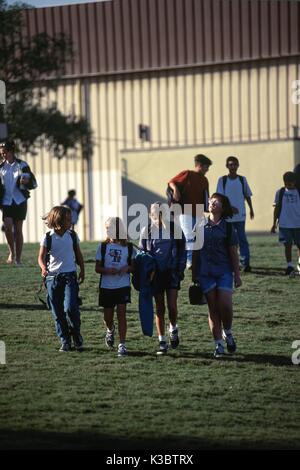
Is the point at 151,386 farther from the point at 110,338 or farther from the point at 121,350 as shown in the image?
the point at 110,338

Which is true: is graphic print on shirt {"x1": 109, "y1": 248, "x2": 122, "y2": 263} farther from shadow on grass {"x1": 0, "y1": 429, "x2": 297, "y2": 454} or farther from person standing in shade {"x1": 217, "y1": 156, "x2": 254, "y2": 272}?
person standing in shade {"x1": 217, "y1": 156, "x2": 254, "y2": 272}

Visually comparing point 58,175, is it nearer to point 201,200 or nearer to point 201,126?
point 201,126

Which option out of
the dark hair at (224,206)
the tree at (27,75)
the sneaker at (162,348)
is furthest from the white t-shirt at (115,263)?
the tree at (27,75)

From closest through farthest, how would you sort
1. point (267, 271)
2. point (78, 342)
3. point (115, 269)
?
point (115, 269) → point (78, 342) → point (267, 271)

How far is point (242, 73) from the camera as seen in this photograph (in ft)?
129

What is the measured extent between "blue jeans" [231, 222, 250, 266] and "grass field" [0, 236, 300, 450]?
6.38 feet

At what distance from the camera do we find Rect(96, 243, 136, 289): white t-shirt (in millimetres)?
12203

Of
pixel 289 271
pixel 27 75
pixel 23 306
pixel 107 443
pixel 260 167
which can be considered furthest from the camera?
pixel 260 167

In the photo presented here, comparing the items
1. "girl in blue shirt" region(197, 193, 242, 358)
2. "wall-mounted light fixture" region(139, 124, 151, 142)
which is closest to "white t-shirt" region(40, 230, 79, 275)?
"girl in blue shirt" region(197, 193, 242, 358)

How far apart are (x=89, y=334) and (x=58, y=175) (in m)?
29.9

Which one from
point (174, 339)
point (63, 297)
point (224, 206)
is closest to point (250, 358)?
point (174, 339)

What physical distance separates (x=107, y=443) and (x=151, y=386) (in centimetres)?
209

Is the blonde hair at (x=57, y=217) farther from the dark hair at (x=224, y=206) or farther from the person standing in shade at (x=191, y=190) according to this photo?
the person standing in shade at (x=191, y=190)

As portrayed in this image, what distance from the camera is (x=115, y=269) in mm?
12164
